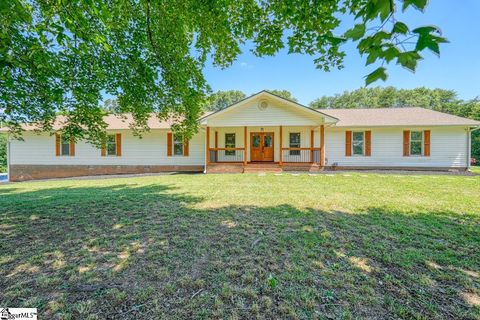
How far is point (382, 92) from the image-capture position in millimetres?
43562

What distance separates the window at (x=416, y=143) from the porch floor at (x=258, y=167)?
20.6ft

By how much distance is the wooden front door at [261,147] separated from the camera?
15492 mm

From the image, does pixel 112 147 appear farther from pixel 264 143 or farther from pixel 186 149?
pixel 264 143

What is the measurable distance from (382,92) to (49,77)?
52176mm

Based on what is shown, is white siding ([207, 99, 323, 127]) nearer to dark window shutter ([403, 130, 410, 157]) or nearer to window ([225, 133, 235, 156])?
window ([225, 133, 235, 156])

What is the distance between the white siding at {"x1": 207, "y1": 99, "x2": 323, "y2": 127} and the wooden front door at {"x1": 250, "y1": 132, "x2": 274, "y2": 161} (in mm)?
2460

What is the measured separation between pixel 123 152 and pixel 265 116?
1030 cm

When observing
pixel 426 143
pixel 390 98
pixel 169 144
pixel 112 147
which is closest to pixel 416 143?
pixel 426 143

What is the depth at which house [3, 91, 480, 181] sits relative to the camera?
13141mm

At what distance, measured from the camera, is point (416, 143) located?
13906 millimetres

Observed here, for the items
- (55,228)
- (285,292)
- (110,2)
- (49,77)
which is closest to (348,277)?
(285,292)

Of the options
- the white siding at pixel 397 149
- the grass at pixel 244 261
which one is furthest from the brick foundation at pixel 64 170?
the white siding at pixel 397 149

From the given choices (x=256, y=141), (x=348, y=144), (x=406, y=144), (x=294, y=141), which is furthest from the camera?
(x=256, y=141)

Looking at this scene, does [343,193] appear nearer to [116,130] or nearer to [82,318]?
[82,318]
